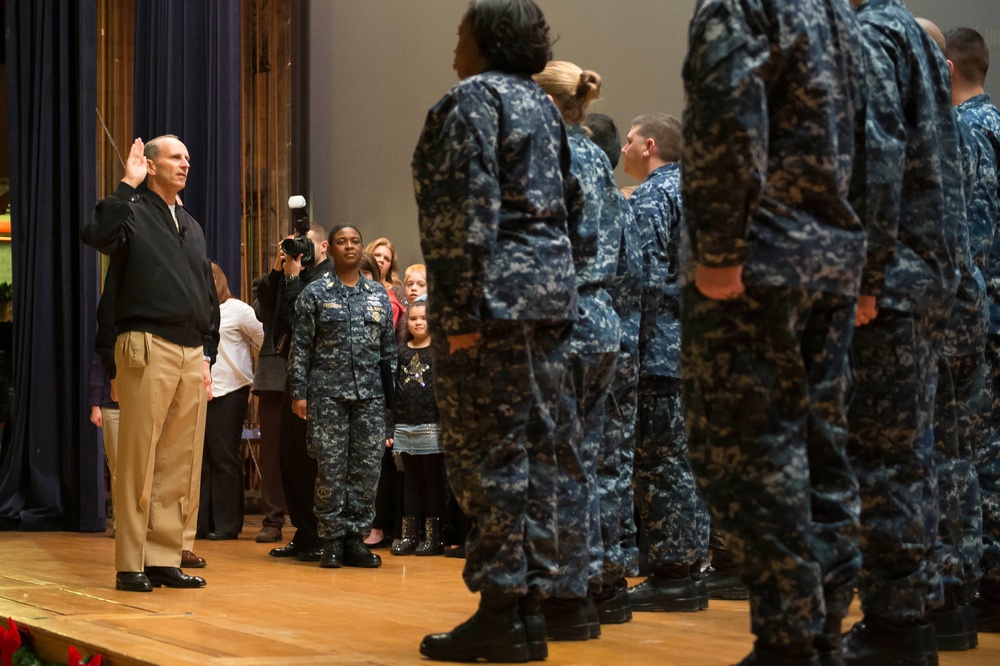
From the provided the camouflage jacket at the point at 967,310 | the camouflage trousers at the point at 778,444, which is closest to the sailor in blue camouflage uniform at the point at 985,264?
the camouflage jacket at the point at 967,310

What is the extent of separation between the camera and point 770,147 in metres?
2.08

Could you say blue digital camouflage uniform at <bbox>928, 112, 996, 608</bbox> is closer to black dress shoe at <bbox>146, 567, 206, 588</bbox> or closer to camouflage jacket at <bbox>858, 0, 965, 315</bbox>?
camouflage jacket at <bbox>858, 0, 965, 315</bbox>

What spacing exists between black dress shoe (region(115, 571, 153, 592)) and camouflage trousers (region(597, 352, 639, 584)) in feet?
4.79

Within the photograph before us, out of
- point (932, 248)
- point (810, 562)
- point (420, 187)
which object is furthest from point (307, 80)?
point (810, 562)

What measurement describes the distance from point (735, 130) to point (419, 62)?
5.41m

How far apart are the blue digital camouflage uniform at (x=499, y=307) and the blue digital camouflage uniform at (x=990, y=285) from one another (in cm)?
113

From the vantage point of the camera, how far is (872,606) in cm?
241

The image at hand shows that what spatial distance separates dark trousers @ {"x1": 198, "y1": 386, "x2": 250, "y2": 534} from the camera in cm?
608

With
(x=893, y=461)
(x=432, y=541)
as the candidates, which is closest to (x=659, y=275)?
(x=893, y=461)

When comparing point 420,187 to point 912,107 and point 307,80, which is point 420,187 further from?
point 307,80

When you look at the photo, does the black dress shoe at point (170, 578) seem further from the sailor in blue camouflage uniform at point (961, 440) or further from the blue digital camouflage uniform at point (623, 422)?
the sailor in blue camouflage uniform at point (961, 440)

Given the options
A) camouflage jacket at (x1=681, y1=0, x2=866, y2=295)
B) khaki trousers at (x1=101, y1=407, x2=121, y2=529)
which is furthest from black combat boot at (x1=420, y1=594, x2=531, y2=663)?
khaki trousers at (x1=101, y1=407, x2=121, y2=529)

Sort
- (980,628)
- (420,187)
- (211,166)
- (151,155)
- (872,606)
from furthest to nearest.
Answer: (211,166) → (151,155) → (980,628) → (420,187) → (872,606)

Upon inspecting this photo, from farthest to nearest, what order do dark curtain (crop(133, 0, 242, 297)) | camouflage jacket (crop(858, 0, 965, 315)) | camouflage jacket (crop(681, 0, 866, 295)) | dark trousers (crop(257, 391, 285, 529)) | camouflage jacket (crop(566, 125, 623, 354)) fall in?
dark curtain (crop(133, 0, 242, 297)) < dark trousers (crop(257, 391, 285, 529)) < camouflage jacket (crop(566, 125, 623, 354)) < camouflage jacket (crop(858, 0, 965, 315)) < camouflage jacket (crop(681, 0, 866, 295))
